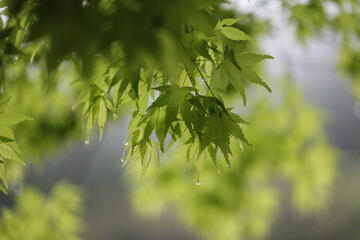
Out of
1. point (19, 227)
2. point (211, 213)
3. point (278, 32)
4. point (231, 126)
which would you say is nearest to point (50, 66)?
point (231, 126)

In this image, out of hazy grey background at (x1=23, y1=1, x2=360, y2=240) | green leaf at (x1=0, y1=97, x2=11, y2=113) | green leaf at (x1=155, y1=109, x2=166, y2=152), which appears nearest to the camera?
green leaf at (x1=155, y1=109, x2=166, y2=152)

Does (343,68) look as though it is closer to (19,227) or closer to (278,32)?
(278,32)

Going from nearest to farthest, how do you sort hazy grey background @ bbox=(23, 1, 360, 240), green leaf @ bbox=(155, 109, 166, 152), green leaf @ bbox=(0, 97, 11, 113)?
green leaf @ bbox=(155, 109, 166, 152) → green leaf @ bbox=(0, 97, 11, 113) → hazy grey background @ bbox=(23, 1, 360, 240)

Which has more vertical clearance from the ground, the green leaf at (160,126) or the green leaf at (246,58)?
the green leaf at (246,58)

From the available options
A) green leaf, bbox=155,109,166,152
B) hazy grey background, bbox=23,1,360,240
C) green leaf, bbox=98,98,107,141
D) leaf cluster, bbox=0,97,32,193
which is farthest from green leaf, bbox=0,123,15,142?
hazy grey background, bbox=23,1,360,240

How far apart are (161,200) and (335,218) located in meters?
8.78

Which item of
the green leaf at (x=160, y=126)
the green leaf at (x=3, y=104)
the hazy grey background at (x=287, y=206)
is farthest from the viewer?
the hazy grey background at (x=287, y=206)

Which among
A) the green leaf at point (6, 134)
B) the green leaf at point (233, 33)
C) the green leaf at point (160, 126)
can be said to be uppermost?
the green leaf at point (233, 33)

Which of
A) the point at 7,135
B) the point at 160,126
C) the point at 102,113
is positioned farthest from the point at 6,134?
the point at 160,126

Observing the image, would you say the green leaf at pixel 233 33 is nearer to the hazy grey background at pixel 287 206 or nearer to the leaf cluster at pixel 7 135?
the leaf cluster at pixel 7 135

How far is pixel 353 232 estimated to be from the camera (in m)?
11.0

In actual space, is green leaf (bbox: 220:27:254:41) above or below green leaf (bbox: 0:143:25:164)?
above

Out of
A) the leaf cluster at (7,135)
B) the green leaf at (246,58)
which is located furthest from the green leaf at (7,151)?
the green leaf at (246,58)

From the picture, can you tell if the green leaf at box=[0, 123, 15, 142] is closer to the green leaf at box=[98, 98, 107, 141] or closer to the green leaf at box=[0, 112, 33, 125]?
the green leaf at box=[0, 112, 33, 125]
